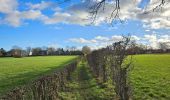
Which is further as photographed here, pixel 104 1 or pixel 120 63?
pixel 120 63

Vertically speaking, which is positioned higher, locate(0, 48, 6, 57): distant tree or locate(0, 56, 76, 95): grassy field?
locate(0, 48, 6, 57): distant tree

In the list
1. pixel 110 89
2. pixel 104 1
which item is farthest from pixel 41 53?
pixel 104 1

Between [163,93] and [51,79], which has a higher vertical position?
[51,79]

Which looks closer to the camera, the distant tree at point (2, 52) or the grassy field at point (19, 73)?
the grassy field at point (19, 73)

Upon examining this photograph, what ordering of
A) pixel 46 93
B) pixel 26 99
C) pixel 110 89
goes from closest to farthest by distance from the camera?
pixel 26 99 < pixel 46 93 < pixel 110 89

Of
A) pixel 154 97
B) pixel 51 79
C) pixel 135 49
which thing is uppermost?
pixel 135 49

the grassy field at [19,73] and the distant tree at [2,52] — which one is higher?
the distant tree at [2,52]

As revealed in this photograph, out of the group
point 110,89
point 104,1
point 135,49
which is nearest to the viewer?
point 104,1

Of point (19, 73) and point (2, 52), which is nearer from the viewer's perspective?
point (19, 73)

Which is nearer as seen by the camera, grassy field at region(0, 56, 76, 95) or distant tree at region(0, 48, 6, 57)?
grassy field at region(0, 56, 76, 95)

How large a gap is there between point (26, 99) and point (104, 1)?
483cm

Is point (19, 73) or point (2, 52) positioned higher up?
point (2, 52)

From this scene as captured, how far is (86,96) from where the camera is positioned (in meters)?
16.7

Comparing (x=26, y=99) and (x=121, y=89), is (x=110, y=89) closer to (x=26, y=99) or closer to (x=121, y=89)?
(x=121, y=89)
